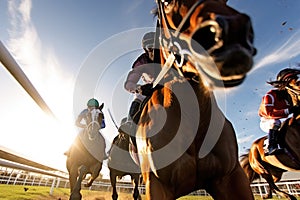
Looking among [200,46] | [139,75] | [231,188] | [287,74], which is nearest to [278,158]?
[287,74]

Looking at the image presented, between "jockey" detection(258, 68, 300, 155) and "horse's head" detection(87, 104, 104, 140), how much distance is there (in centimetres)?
489

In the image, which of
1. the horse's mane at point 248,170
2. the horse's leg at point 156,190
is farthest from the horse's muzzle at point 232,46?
the horse's mane at point 248,170

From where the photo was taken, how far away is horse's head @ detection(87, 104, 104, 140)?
6.19 metres

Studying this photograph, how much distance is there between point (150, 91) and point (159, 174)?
881 millimetres

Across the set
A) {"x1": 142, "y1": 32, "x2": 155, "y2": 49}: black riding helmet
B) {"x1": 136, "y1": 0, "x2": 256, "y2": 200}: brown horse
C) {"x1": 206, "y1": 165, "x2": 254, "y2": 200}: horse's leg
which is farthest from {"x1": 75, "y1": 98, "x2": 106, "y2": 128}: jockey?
{"x1": 206, "y1": 165, "x2": 254, "y2": 200}: horse's leg

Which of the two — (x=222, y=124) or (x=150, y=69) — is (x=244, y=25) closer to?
(x=222, y=124)

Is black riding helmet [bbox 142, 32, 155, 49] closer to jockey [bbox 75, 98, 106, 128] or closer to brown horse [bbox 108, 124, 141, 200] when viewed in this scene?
brown horse [bbox 108, 124, 141, 200]

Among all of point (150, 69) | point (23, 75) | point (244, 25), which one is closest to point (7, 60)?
point (23, 75)

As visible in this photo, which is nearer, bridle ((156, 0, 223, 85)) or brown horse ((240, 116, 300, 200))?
bridle ((156, 0, 223, 85))

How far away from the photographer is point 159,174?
194 cm

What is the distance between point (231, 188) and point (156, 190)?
68cm

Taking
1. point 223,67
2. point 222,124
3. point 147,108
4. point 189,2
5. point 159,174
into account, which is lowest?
point 159,174

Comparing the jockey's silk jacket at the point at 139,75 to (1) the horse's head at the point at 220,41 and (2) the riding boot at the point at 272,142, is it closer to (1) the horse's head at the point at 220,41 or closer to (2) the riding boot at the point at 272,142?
(1) the horse's head at the point at 220,41

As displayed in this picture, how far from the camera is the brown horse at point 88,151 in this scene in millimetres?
6270
